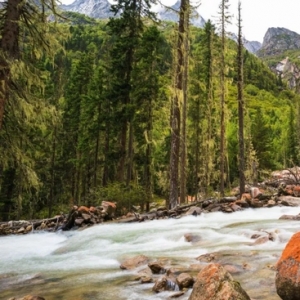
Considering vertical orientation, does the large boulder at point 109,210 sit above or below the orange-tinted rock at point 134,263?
below

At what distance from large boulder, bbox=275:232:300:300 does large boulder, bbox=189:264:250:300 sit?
0.56 meters

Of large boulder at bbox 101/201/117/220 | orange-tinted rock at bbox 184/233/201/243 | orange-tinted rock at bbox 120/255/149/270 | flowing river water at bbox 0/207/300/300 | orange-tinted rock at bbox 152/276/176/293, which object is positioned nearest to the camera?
orange-tinted rock at bbox 152/276/176/293

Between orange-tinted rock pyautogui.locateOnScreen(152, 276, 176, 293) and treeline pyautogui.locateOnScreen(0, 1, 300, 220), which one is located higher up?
treeline pyautogui.locateOnScreen(0, 1, 300, 220)

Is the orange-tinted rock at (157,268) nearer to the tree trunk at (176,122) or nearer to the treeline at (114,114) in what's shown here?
the treeline at (114,114)

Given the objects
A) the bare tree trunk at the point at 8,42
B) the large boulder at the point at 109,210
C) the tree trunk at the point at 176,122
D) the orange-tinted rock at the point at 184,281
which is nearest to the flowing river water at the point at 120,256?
the orange-tinted rock at the point at 184,281

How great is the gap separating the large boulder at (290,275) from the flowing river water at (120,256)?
332 millimetres

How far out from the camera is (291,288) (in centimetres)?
448

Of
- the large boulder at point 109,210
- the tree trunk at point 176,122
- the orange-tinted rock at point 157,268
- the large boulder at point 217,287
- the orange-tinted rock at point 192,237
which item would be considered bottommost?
the large boulder at point 109,210

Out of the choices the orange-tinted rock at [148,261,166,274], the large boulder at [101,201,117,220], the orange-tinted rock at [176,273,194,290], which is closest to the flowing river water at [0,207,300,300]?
the orange-tinted rock at [176,273,194,290]

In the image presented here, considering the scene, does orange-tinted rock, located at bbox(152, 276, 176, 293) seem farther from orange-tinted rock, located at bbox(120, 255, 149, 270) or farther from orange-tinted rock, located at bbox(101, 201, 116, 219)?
orange-tinted rock, located at bbox(101, 201, 116, 219)

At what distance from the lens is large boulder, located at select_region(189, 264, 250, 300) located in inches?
167

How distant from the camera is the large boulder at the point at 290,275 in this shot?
14.6 feet

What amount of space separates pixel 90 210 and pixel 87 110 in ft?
53.1

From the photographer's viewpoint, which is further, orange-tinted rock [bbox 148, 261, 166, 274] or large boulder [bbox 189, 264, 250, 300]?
orange-tinted rock [bbox 148, 261, 166, 274]
